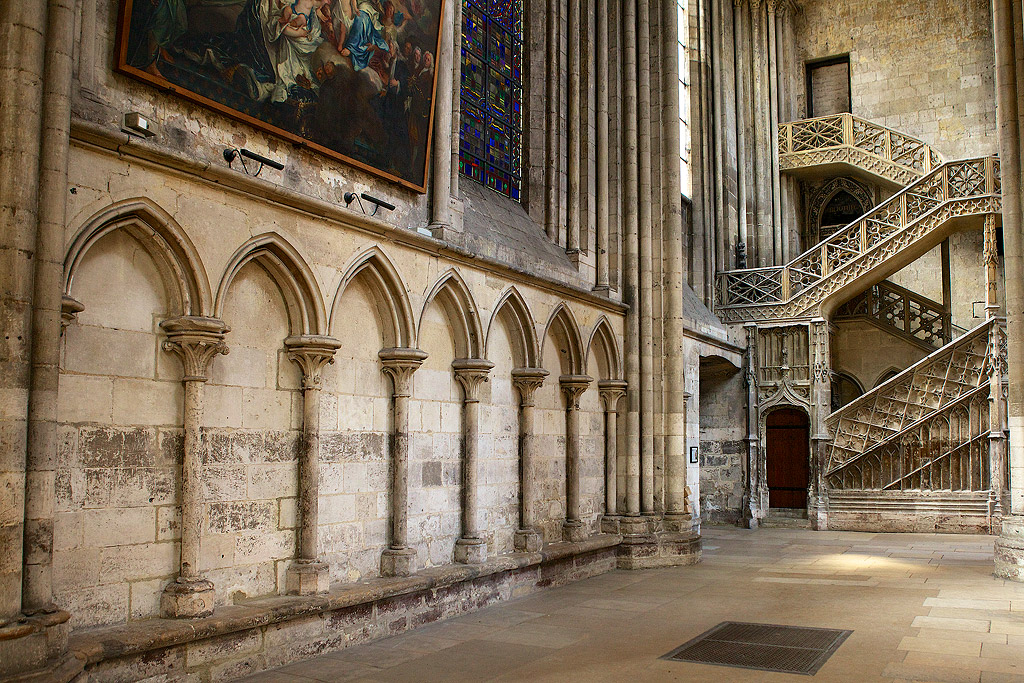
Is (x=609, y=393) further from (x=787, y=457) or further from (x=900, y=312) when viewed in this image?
(x=900, y=312)

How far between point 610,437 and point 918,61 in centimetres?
1394

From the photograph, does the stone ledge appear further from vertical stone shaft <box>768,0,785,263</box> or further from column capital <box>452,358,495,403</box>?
vertical stone shaft <box>768,0,785,263</box>

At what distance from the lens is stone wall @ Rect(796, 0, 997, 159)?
18750 millimetres

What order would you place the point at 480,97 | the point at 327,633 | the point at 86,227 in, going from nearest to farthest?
the point at 86,227 < the point at 327,633 < the point at 480,97

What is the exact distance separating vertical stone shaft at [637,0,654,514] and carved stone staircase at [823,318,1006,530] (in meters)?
5.58

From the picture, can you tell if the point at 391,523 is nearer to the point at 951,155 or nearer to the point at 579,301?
the point at 579,301

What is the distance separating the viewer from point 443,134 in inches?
305

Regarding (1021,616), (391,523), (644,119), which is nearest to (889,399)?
(644,119)

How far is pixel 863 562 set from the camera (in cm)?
1052

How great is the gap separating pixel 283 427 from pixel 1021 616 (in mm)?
5952

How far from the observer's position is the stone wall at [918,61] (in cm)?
1875

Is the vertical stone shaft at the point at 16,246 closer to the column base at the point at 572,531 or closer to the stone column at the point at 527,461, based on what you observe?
the stone column at the point at 527,461

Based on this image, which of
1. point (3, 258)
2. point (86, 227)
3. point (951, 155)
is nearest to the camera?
point (3, 258)

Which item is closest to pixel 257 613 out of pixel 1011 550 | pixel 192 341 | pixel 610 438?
pixel 192 341
